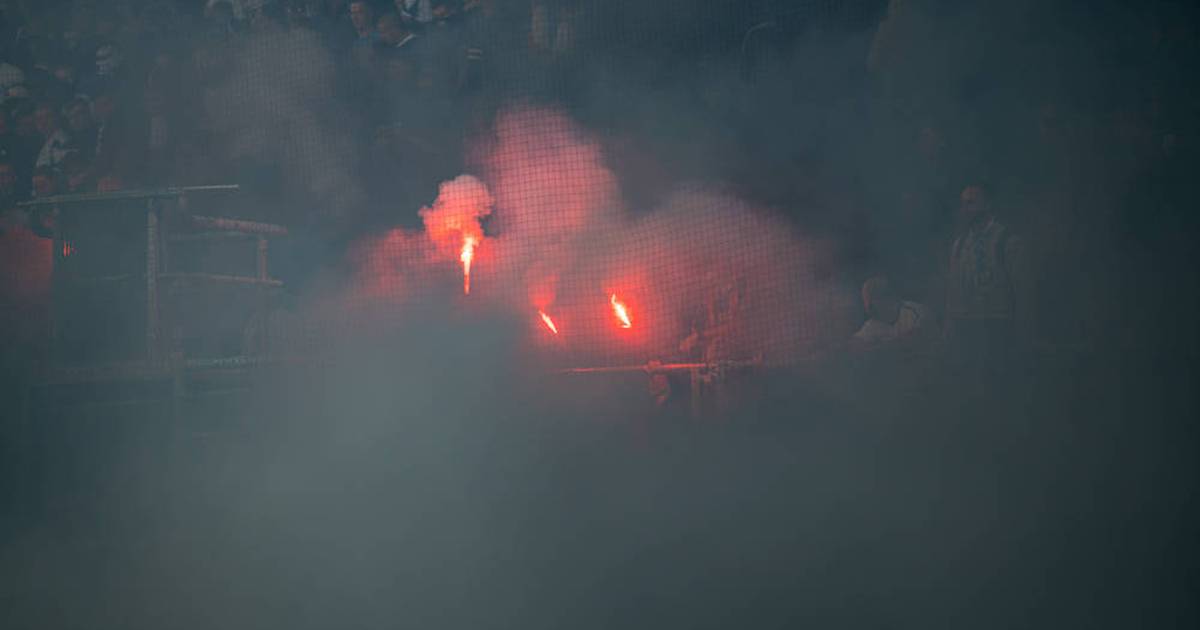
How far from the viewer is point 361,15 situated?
606 centimetres

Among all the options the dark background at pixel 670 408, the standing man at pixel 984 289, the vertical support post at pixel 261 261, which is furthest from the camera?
the vertical support post at pixel 261 261

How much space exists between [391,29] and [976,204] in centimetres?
440

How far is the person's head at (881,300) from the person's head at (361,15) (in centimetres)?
421

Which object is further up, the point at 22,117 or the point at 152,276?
the point at 22,117

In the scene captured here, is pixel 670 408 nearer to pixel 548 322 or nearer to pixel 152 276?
pixel 548 322

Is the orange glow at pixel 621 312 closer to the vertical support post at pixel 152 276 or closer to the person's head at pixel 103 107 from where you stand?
the vertical support post at pixel 152 276

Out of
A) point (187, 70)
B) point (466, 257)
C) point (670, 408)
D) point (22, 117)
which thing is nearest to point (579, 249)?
point (466, 257)

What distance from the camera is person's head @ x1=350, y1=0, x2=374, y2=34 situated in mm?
6043

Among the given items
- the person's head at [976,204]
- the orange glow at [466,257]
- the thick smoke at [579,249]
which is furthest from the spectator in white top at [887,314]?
the orange glow at [466,257]

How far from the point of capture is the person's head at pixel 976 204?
4.48 metres

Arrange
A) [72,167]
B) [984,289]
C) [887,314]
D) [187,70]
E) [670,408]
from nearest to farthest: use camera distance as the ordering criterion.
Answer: [984,289]
[670,408]
[887,314]
[72,167]
[187,70]

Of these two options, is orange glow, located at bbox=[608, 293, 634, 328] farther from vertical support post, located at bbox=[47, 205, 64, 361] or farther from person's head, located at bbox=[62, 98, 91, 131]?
person's head, located at bbox=[62, 98, 91, 131]

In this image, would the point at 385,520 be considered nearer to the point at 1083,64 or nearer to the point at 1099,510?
the point at 1099,510

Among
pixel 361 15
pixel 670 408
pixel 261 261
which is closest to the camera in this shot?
pixel 670 408
